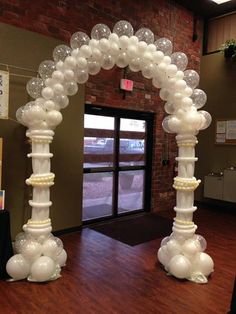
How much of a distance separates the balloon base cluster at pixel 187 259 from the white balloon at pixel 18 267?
4.53 feet

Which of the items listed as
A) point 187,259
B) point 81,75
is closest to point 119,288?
point 187,259

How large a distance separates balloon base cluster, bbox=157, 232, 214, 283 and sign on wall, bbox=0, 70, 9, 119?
2328mm

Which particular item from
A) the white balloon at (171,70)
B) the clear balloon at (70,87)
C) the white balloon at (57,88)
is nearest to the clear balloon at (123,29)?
the white balloon at (171,70)

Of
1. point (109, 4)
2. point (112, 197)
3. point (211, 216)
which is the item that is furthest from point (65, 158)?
point (211, 216)

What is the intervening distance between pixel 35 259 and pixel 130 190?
106 inches

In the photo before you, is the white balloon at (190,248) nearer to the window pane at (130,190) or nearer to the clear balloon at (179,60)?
the clear balloon at (179,60)

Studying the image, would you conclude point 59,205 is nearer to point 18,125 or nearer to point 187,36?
point 18,125

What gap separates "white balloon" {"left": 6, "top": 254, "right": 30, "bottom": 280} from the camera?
2.58m

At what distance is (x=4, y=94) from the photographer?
323 centimetres

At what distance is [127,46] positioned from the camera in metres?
2.71

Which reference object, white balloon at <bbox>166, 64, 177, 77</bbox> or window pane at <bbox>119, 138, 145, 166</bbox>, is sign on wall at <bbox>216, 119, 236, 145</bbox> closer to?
window pane at <bbox>119, 138, 145, 166</bbox>

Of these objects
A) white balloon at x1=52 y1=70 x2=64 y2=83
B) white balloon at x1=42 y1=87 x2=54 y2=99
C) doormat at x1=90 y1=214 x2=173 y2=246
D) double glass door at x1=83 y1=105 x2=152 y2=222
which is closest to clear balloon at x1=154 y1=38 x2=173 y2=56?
white balloon at x1=52 y1=70 x2=64 y2=83

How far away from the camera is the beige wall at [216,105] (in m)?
5.40

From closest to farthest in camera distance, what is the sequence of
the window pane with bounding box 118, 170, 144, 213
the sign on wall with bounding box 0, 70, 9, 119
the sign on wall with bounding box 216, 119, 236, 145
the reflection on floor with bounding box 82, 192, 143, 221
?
the sign on wall with bounding box 0, 70, 9, 119 → the reflection on floor with bounding box 82, 192, 143, 221 → the window pane with bounding box 118, 170, 144, 213 → the sign on wall with bounding box 216, 119, 236, 145
